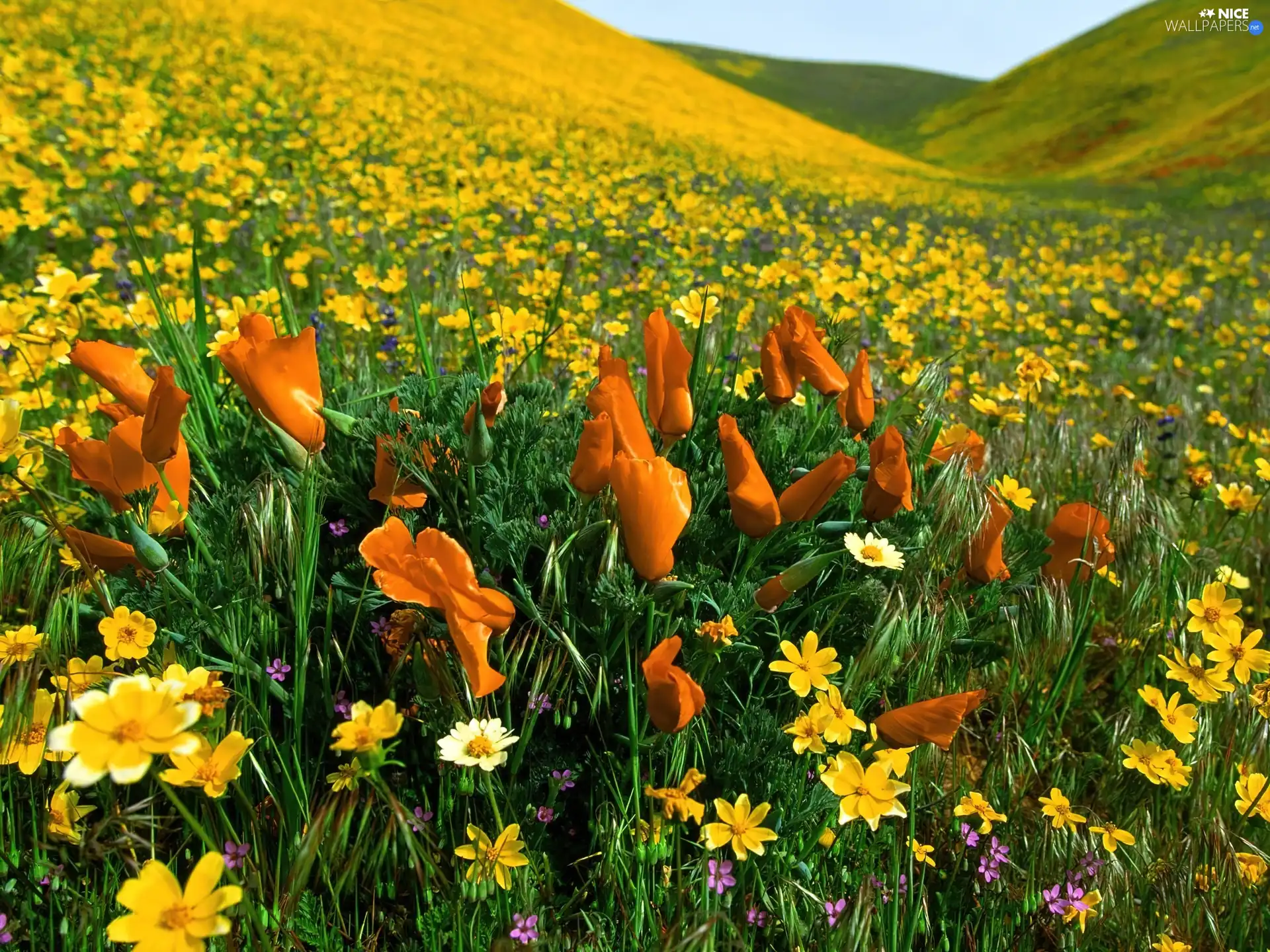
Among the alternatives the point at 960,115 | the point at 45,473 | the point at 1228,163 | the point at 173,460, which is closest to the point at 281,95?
the point at 45,473

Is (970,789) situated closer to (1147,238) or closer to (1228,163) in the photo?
(1147,238)

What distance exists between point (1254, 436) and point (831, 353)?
229 centimetres

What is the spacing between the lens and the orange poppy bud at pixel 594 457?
129 centimetres

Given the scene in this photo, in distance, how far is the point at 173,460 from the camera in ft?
4.89

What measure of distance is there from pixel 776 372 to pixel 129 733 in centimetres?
131

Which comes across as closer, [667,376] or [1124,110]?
[667,376]

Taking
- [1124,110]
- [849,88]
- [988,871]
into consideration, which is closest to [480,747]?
[988,871]

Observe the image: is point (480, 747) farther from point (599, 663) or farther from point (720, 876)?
point (720, 876)

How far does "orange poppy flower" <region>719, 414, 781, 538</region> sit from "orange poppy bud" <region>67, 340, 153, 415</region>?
3.41 ft

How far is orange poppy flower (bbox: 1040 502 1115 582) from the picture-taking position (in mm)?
1692

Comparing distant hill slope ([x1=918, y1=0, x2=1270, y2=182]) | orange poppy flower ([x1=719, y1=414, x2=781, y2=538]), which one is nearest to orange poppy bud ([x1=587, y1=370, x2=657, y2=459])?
orange poppy flower ([x1=719, y1=414, x2=781, y2=538])

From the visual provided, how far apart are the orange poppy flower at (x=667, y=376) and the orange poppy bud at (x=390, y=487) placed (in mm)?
486

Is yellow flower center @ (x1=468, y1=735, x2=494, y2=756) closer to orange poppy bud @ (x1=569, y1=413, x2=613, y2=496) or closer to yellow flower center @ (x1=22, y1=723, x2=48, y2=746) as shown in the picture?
orange poppy bud @ (x1=569, y1=413, x2=613, y2=496)

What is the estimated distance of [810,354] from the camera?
167 cm
